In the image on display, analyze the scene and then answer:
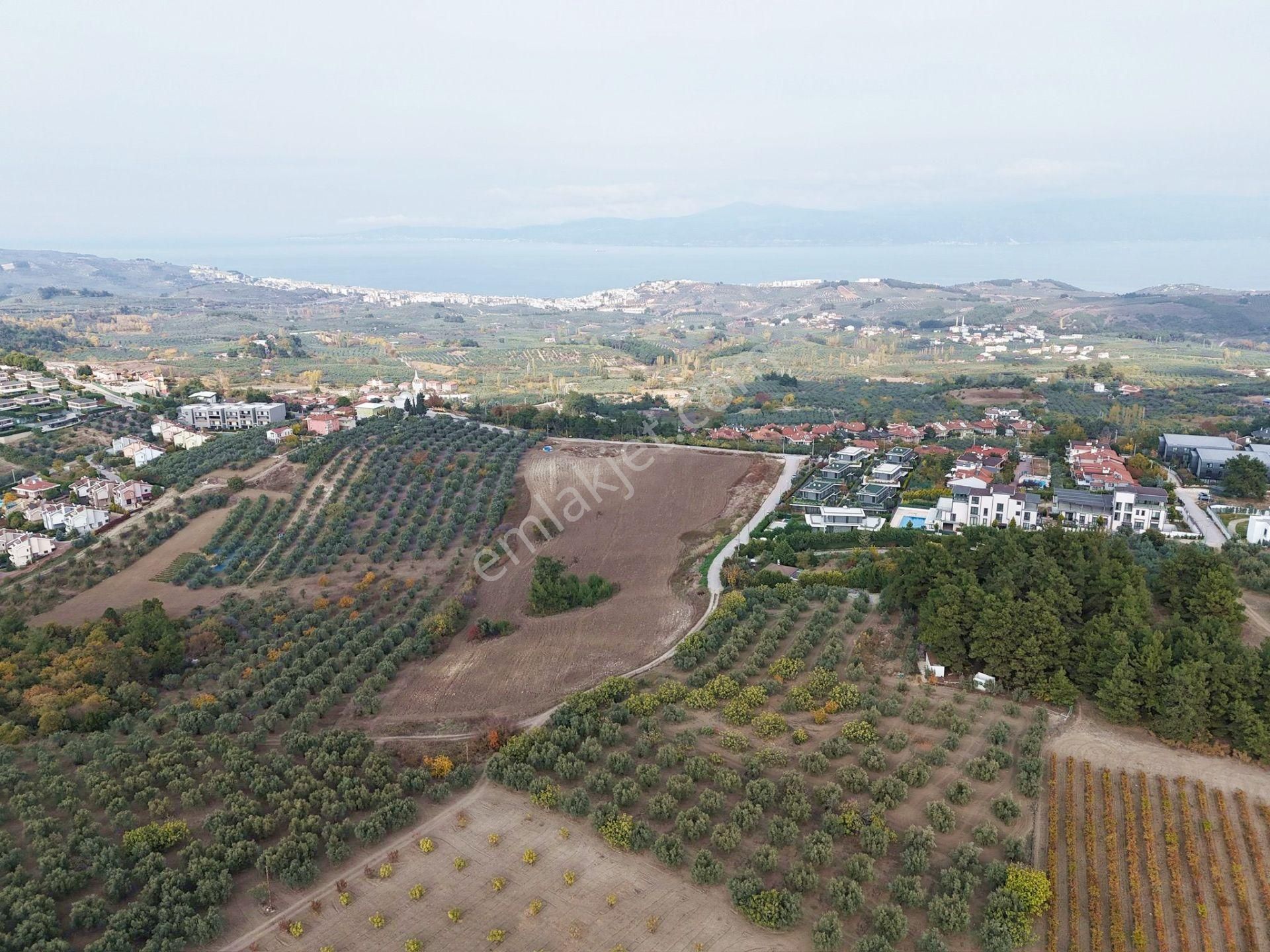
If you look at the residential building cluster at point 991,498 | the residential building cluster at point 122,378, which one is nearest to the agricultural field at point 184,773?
the residential building cluster at point 991,498

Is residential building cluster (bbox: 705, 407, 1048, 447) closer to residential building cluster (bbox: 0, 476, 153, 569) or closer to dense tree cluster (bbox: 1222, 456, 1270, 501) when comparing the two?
dense tree cluster (bbox: 1222, 456, 1270, 501)

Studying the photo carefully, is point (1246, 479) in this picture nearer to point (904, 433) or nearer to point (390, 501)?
point (904, 433)

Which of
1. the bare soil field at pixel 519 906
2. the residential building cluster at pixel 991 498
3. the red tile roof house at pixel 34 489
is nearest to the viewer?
the bare soil field at pixel 519 906

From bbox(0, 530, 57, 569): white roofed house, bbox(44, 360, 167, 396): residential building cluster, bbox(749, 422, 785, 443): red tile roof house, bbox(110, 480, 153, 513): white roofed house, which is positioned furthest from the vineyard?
bbox(44, 360, 167, 396): residential building cluster

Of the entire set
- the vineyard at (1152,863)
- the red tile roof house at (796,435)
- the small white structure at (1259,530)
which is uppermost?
the small white structure at (1259,530)

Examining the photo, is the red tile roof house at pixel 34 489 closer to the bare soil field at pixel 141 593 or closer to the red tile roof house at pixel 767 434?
the bare soil field at pixel 141 593

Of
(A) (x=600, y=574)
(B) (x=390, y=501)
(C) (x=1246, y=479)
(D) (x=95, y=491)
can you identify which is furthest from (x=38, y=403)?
(C) (x=1246, y=479)
